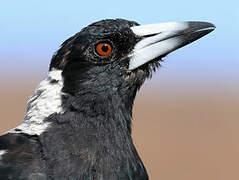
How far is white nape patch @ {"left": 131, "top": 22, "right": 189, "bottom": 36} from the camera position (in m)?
5.76

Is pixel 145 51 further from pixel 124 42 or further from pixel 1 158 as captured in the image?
pixel 1 158

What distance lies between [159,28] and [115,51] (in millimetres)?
317

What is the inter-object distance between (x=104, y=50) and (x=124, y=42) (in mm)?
147

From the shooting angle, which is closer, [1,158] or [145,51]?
[1,158]

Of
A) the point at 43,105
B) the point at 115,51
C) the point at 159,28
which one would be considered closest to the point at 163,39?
the point at 159,28

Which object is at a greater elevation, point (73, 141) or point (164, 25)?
point (164, 25)

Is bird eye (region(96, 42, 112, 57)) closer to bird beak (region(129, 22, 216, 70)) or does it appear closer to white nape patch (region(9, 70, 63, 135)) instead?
bird beak (region(129, 22, 216, 70))

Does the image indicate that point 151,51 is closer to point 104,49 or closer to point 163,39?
point 163,39

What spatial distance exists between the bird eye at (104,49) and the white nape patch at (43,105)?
1.02 feet

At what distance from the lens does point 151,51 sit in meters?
5.77

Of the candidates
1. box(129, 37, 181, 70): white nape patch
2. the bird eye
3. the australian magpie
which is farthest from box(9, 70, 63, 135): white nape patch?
box(129, 37, 181, 70): white nape patch

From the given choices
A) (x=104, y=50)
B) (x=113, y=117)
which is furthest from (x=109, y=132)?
(x=104, y=50)

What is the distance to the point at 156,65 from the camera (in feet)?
19.3

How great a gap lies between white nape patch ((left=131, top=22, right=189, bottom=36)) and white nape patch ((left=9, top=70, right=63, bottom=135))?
1.83 feet
